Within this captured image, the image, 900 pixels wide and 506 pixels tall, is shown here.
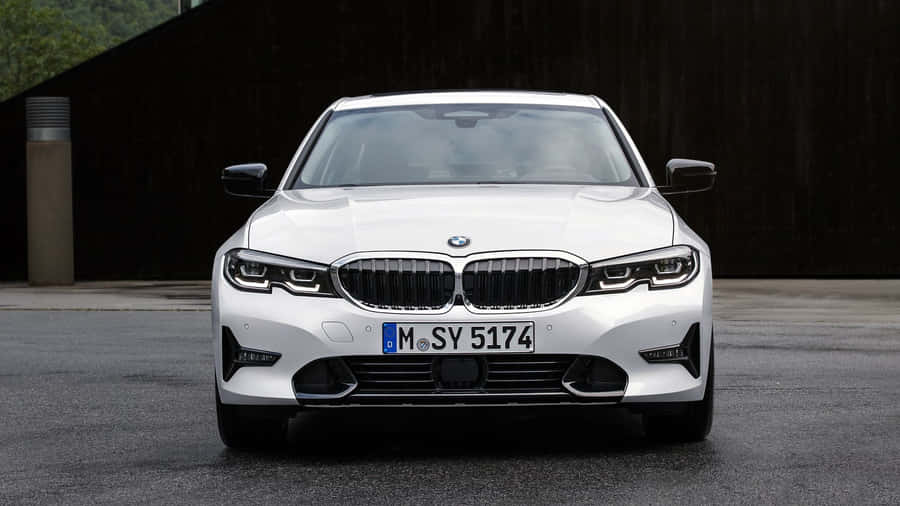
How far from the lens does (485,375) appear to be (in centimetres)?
602

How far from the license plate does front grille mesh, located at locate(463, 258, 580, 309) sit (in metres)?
0.10

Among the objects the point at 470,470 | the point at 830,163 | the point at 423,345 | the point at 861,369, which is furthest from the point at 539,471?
the point at 830,163

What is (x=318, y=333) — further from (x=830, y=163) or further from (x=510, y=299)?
(x=830, y=163)

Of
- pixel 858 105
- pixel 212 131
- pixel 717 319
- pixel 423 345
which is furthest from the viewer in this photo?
pixel 212 131

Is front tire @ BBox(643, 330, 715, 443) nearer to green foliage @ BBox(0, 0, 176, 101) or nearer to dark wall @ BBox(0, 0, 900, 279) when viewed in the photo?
dark wall @ BBox(0, 0, 900, 279)

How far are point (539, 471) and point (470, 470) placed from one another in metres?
0.27

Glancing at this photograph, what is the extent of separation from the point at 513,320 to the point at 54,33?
106485mm

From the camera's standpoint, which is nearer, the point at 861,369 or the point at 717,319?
the point at 861,369

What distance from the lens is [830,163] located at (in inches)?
794

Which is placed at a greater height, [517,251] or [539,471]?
[517,251]

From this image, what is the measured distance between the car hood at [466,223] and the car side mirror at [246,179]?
78 centimetres

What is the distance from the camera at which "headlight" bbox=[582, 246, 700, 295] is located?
605cm

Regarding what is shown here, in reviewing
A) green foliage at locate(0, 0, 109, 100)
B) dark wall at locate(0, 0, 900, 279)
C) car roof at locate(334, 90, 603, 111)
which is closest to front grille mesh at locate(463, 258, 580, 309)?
car roof at locate(334, 90, 603, 111)

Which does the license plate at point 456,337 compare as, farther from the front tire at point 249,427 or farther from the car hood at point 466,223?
the front tire at point 249,427
